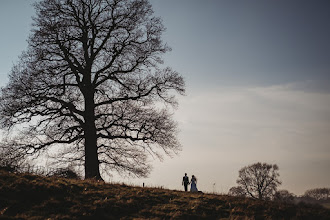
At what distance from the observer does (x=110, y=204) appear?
966cm

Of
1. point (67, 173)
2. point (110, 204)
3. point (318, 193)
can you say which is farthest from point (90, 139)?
point (318, 193)

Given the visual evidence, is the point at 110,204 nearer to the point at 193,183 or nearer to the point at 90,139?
the point at 90,139

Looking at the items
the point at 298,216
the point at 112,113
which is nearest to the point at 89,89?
the point at 112,113

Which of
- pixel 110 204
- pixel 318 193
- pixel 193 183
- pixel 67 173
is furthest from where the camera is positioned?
pixel 318 193

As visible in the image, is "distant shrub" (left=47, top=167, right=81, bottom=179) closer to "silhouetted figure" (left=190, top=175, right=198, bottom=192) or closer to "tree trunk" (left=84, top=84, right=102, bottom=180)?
"tree trunk" (left=84, top=84, right=102, bottom=180)

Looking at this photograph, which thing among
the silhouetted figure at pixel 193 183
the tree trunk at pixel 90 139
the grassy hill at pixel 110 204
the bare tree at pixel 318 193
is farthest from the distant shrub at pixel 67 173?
the bare tree at pixel 318 193

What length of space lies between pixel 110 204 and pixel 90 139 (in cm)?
847

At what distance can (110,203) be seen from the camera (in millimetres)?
9758

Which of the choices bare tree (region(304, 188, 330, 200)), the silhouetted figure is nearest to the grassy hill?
the silhouetted figure

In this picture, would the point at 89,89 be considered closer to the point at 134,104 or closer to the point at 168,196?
the point at 134,104

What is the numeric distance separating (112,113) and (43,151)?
194 inches

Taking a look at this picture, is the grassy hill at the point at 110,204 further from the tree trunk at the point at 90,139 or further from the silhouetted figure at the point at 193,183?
the silhouetted figure at the point at 193,183

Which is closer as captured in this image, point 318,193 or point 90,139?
point 90,139

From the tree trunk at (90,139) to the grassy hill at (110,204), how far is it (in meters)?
A: 5.09
